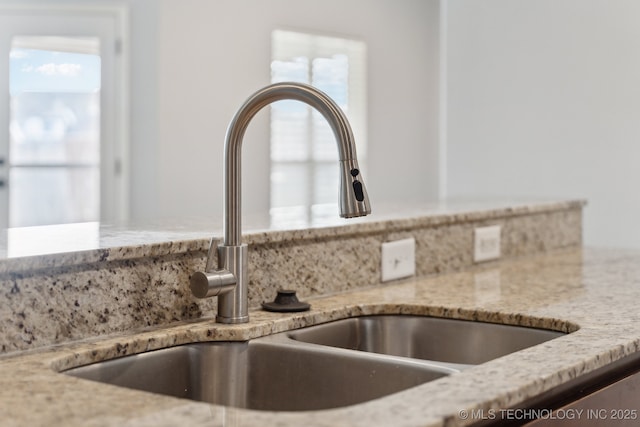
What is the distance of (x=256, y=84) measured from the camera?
6.07 m

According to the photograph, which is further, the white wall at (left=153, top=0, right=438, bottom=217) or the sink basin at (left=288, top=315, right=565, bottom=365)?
the white wall at (left=153, top=0, right=438, bottom=217)

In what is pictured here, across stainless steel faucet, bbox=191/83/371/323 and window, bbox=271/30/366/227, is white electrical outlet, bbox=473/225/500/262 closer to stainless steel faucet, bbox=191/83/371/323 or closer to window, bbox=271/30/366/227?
stainless steel faucet, bbox=191/83/371/323

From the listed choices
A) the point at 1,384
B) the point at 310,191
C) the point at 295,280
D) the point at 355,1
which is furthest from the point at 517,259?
the point at 355,1

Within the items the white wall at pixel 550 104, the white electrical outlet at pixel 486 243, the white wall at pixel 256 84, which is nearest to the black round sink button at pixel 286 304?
the white electrical outlet at pixel 486 243

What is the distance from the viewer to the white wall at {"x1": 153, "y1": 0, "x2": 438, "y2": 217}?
5.52m

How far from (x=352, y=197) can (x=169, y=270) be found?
1.16 ft

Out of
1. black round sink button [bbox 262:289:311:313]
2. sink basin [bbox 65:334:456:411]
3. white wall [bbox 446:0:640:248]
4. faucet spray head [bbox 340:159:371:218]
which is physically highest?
white wall [bbox 446:0:640:248]

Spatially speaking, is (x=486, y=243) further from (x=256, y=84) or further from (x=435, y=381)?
(x=256, y=84)

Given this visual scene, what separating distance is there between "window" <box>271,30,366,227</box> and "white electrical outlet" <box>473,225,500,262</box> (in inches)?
153

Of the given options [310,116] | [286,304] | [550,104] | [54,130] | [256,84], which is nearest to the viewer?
[286,304]

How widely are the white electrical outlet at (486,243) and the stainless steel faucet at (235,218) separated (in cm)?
92

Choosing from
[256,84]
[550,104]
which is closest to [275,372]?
A: [550,104]

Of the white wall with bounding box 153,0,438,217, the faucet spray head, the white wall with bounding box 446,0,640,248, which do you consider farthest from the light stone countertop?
the white wall with bounding box 153,0,438,217

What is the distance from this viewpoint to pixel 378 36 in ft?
23.1
